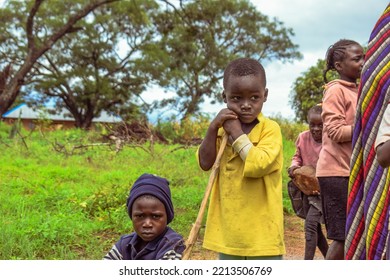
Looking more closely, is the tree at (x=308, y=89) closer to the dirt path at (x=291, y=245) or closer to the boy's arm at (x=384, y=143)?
the dirt path at (x=291, y=245)

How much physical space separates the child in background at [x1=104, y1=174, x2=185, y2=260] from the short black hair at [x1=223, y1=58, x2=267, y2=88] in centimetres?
59

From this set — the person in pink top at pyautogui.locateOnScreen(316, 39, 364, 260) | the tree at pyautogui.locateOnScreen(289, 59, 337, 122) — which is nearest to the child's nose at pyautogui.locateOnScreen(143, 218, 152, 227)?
the person in pink top at pyautogui.locateOnScreen(316, 39, 364, 260)

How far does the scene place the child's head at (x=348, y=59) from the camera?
135 inches

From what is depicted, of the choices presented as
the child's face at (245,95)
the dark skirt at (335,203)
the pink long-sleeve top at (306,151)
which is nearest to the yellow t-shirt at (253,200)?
the child's face at (245,95)

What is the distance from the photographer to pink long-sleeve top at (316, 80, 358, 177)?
3.37 meters

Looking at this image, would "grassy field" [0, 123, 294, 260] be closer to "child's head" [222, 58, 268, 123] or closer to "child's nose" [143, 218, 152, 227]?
"child's nose" [143, 218, 152, 227]

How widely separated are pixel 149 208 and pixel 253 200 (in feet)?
→ 1.53

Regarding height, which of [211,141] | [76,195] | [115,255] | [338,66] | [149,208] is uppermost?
[338,66]

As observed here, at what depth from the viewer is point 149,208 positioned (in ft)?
8.53

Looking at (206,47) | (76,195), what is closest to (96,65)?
(206,47)

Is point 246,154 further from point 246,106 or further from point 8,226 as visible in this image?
point 8,226

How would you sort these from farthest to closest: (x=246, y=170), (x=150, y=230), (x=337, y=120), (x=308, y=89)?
(x=308, y=89) → (x=337, y=120) → (x=150, y=230) → (x=246, y=170)

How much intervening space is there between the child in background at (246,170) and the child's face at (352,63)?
1.10 metres

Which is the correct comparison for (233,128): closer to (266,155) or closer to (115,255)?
(266,155)
